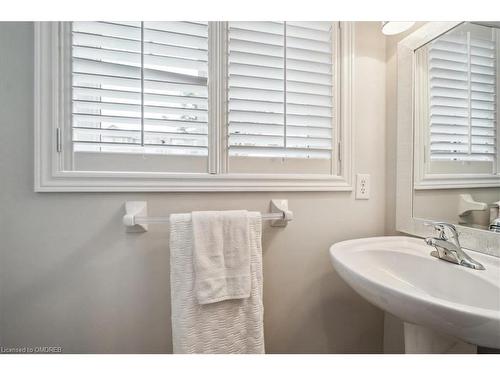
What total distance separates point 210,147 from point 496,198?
3.11 ft

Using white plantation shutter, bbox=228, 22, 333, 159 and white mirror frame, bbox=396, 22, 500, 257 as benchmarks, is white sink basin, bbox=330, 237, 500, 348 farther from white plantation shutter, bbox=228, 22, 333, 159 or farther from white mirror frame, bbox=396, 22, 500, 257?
white plantation shutter, bbox=228, 22, 333, 159

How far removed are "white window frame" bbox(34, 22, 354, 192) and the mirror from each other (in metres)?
0.26

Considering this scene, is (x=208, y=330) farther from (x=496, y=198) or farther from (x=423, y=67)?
(x=423, y=67)

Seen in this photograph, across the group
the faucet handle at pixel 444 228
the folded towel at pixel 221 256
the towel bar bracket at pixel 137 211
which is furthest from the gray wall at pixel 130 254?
the faucet handle at pixel 444 228

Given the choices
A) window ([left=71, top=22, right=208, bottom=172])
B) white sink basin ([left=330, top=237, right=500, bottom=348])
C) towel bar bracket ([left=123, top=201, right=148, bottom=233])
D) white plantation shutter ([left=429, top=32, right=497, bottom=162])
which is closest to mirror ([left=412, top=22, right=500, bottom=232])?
white plantation shutter ([left=429, top=32, right=497, bottom=162])

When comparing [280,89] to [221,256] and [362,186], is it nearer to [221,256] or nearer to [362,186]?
[362,186]

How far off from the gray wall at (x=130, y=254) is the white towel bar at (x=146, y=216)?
3cm

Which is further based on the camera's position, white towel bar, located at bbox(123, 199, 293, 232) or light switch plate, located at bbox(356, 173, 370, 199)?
light switch plate, located at bbox(356, 173, 370, 199)

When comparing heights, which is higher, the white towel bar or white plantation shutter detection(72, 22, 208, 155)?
white plantation shutter detection(72, 22, 208, 155)

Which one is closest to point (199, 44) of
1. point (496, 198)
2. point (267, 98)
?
point (267, 98)

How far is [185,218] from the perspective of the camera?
0.79 m

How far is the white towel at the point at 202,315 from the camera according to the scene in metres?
0.75

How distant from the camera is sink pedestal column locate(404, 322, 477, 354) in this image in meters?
0.70

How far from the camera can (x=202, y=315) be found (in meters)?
0.77
